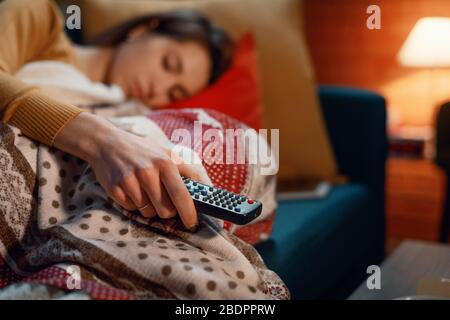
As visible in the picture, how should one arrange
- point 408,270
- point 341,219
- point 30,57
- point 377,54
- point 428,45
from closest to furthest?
point 408,270 < point 30,57 < point 341,219 < point 428,45 < point 377,54

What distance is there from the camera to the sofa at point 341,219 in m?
1.25

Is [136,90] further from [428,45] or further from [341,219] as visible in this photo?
[428,45]

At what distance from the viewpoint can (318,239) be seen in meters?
1.34

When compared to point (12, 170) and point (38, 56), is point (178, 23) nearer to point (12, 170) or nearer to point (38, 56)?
point (38, 56)

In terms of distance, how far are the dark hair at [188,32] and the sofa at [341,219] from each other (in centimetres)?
35

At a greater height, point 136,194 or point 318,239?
point 136,194

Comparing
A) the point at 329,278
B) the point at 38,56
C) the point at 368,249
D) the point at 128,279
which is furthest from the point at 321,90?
the point at 128,279

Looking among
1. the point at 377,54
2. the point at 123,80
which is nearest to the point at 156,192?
the point at 123,80

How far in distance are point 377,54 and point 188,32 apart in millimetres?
1131

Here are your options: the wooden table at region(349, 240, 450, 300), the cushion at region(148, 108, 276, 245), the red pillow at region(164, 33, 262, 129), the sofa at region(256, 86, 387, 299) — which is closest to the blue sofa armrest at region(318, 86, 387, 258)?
the sofa at region(256, 86, 387, 299)

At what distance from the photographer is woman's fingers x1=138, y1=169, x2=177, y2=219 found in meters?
0.78

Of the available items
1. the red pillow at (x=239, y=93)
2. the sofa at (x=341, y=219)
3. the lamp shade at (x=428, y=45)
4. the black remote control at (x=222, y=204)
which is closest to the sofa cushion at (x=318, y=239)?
the sofa at (x=341, y=219)

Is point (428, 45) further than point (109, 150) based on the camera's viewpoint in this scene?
Yes

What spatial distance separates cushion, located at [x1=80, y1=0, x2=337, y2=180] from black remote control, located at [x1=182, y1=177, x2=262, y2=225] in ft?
2.86
